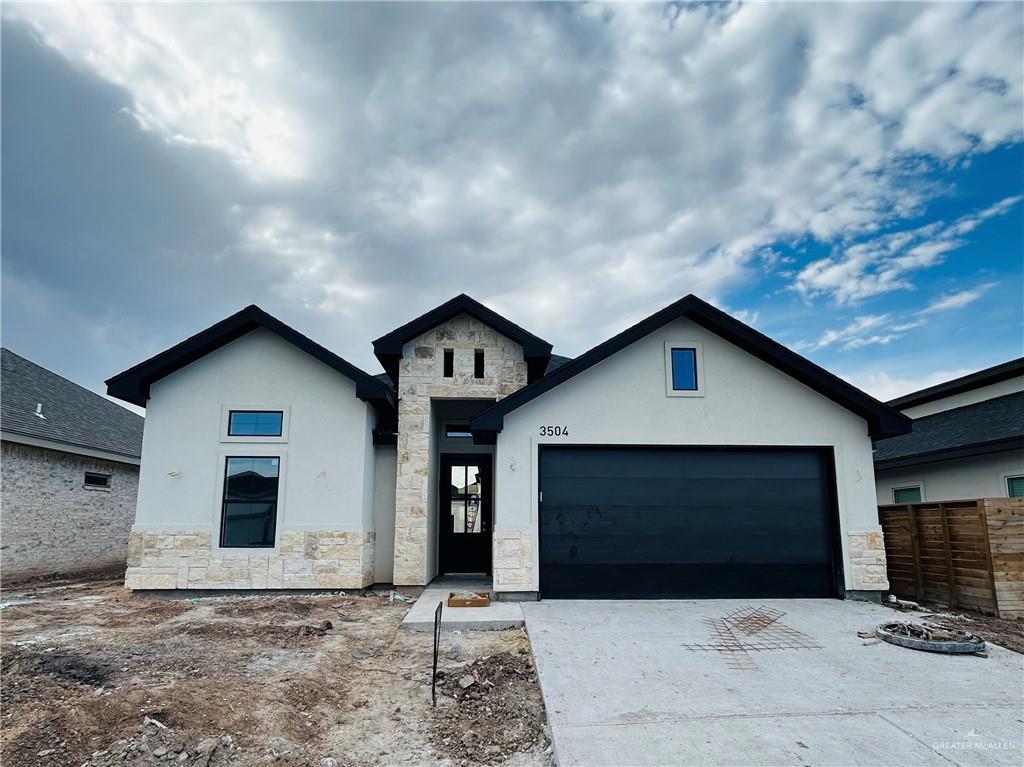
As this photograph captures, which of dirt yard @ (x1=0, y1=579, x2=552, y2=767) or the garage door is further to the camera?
the garage door

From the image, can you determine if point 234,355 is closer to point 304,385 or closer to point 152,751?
point 304,385

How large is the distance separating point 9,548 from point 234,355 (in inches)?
255

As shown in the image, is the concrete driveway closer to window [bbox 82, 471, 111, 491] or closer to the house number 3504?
the house number 3504

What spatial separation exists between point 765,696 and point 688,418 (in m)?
4.98

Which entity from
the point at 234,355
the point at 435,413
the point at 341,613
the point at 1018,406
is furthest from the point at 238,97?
the point at 1018,406

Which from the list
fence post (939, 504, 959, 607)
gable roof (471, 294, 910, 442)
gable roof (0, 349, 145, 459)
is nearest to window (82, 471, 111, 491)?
gable roof (0, 349, 145, 459)

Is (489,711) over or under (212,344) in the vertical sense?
under

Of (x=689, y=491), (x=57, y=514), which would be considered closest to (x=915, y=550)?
(x=689, y=491)

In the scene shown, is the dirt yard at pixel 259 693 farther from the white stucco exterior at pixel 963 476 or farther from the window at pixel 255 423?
the white stucco exterior at pixel 963 476

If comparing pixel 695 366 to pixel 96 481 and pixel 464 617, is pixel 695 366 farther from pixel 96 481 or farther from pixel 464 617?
pixel 96 481

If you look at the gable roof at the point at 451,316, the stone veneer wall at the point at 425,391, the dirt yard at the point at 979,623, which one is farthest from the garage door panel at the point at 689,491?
the gable roof at the point at 451,316

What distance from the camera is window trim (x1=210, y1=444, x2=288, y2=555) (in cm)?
958

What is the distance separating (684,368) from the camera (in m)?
9.16

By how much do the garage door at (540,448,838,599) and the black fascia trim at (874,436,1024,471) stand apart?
3318 mm
